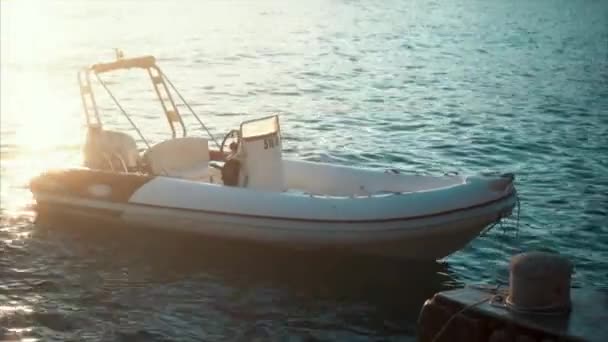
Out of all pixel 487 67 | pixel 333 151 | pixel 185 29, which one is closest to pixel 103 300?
pixel 333 151

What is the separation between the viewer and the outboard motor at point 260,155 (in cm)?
1155

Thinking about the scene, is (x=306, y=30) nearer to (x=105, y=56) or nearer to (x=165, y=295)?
(x=105, y=56)

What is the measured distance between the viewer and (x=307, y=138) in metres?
18.7

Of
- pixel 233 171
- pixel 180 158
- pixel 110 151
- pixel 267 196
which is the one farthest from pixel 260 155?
pixel 110 151

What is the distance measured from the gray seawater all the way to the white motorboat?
1.34 ft

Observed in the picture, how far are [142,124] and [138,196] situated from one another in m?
8.63

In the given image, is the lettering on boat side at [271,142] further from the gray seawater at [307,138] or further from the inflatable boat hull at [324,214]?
the gray seawater at [307,138]

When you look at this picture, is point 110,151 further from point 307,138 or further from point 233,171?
point 307,138

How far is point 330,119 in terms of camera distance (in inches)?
816

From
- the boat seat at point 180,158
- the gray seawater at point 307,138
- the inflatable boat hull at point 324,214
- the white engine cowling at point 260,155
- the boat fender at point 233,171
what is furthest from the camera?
the boat seat at point 180,158

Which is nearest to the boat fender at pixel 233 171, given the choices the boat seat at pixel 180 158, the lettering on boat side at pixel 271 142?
the lettering on boat side at pixel 271 142

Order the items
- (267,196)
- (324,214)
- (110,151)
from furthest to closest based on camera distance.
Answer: (110,151)
(267,196)
(324,214)

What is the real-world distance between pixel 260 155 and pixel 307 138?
7153 millimetres

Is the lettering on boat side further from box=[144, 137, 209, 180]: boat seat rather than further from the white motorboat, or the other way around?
box=[144, 137, 209, 180]: boat seat
